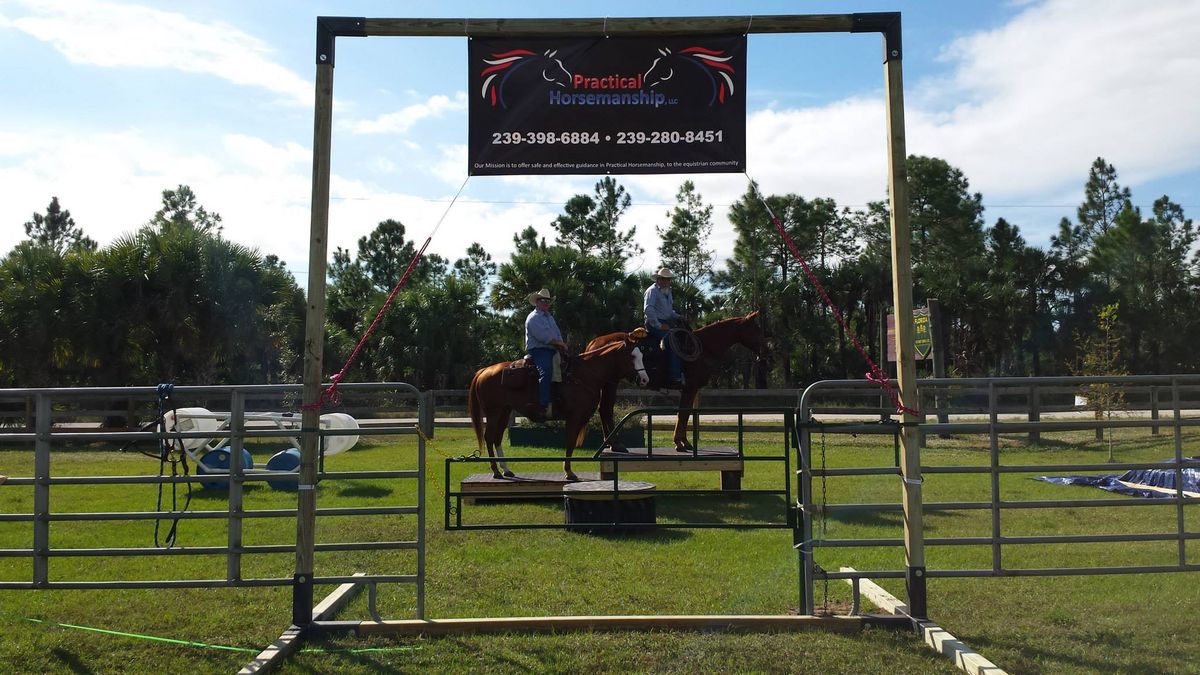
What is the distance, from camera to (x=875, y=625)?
606cm

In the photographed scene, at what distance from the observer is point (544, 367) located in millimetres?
11305

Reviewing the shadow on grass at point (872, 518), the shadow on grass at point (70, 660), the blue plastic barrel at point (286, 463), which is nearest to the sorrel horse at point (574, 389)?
the blue plastic barrel at point (286, 463)

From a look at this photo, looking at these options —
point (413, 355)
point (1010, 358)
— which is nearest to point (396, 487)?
point (413, 355)

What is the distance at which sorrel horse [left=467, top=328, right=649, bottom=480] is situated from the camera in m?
11.4

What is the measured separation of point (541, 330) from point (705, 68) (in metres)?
5.43

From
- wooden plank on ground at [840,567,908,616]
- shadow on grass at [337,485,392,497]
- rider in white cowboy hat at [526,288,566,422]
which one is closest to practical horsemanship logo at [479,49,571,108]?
wooden plank on ground at [840,567,908,616]

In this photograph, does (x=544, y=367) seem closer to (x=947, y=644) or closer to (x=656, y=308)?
(x=656, y=308)

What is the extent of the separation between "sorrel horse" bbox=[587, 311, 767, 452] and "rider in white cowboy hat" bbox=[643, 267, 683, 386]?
8.6 inches

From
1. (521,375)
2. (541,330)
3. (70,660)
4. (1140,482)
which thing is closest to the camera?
(70,660)

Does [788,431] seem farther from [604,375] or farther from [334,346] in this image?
[334,346]

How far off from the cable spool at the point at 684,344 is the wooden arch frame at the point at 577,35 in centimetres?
571

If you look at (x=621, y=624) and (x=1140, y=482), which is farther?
(x=1140, y=482)

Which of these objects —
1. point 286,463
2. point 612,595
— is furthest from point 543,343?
point 612,595

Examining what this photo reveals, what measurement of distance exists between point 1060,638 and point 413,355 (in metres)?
23.5
